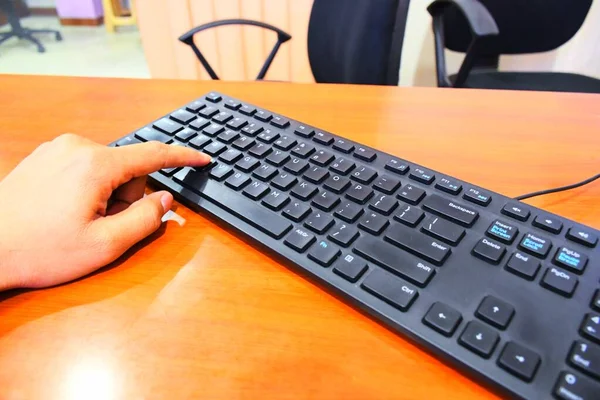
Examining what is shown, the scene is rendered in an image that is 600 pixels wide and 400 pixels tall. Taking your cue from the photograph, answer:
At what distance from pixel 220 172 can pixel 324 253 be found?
169mm

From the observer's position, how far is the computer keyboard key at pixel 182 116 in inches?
22.4

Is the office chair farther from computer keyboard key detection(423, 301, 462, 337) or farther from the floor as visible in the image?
computer keyboard key detection(423, 301, 462, 337)

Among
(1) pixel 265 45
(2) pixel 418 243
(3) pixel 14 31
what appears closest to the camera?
(2) pixel 418 243

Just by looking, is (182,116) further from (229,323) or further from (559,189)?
(559,189)

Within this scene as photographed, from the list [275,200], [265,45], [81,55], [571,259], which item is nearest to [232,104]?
[275,200]

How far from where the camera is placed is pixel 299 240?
0.38 metres

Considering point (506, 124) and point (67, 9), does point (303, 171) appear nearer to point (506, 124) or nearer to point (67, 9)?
point (506, 124)

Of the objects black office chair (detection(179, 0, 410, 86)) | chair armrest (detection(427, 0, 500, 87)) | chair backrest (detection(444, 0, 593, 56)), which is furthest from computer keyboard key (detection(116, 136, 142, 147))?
chair backrest (detection(444, 0, 593, 56))

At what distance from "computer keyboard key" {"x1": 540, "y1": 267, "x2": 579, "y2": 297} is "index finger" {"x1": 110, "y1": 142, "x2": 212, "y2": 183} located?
0.35m

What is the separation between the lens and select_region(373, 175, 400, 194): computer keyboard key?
16.5 inches

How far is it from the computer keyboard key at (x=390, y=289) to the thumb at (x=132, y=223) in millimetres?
213

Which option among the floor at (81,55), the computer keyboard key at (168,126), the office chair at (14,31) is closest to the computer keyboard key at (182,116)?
the computer keyboard key at (168,126)

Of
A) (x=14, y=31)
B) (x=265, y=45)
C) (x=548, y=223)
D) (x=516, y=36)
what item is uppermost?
(x=548, y=223)

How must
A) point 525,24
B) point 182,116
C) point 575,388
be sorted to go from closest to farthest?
point 575,388 < point 182,116 < point 525,24
